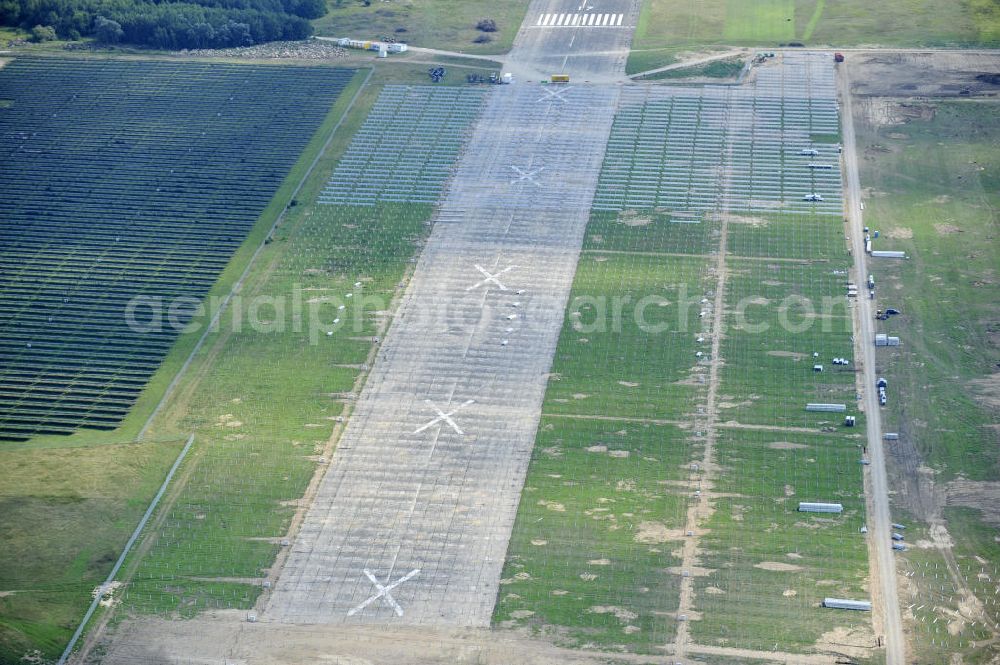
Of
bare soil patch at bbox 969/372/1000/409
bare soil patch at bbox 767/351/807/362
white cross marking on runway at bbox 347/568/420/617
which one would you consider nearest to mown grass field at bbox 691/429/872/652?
bare soil patch at bbox 767/351/807/362

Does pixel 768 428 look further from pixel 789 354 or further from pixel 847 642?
pixel 847 642

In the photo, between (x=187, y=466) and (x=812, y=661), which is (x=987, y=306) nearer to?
(x=812, y=661)

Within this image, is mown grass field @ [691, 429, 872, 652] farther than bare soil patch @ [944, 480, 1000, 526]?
No

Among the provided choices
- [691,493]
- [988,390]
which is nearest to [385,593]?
[691,493]

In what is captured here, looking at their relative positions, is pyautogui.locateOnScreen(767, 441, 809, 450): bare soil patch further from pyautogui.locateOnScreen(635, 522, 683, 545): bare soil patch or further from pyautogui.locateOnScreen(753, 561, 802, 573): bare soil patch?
pyautogui.locateOnScreen(753, 561, 802, 573): bare soil patch

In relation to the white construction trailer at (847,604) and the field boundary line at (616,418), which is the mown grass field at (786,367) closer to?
the field boundary line at (616,418)

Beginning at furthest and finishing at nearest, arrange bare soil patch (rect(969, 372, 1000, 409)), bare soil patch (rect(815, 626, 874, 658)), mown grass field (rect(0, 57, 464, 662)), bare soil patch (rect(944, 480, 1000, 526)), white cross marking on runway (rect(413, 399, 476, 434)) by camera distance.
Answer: white cross marking on runway (rect(413, 399, 476, 434)), bare soil patch (rect(969, 372, 1000, 409)), bare soil patch (rect(944, 480, 1000, 526)), mown grass field (rect(0, 57, 464, 662)), bare soil patch (rect(815, 626, 874, 658))
